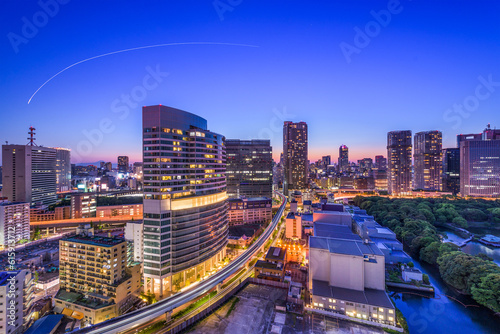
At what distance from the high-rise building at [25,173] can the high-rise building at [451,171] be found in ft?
616

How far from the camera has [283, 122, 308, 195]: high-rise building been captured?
146000 mm

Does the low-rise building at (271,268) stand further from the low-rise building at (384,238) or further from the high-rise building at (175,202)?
the low-rise building at (384,238)

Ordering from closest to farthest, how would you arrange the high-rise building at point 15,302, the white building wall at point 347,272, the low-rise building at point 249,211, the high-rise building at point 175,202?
the high-rise building at point 15,302, the white building wall at point 347,272, the high-rise building at point 175,202, the low-rise building at point 249,211

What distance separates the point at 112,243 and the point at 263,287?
23876mm

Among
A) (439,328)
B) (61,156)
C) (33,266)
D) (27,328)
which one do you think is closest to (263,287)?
(439,328)

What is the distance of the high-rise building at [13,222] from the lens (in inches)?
1995

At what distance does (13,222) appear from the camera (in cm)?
5228

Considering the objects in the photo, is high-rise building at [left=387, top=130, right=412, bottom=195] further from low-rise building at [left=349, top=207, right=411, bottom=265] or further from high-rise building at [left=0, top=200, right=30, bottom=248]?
high-rise building at [left=0, top=200, right=30, bottom=248]

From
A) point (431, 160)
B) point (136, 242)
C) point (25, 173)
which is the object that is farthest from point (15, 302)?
point (431, 160)

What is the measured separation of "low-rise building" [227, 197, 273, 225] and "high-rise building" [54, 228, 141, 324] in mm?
37916

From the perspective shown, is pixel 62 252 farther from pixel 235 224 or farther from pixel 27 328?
pixel 235 224

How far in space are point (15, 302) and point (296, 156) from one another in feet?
455

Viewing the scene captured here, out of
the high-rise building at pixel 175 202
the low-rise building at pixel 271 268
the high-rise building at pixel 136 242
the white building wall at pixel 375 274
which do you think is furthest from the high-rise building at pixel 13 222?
the white building wall at pixel 375 274

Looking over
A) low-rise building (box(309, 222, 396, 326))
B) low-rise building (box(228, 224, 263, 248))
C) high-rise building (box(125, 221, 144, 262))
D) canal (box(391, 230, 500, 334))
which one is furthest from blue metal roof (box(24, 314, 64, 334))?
canal (box(391, 230, 500, 334))
